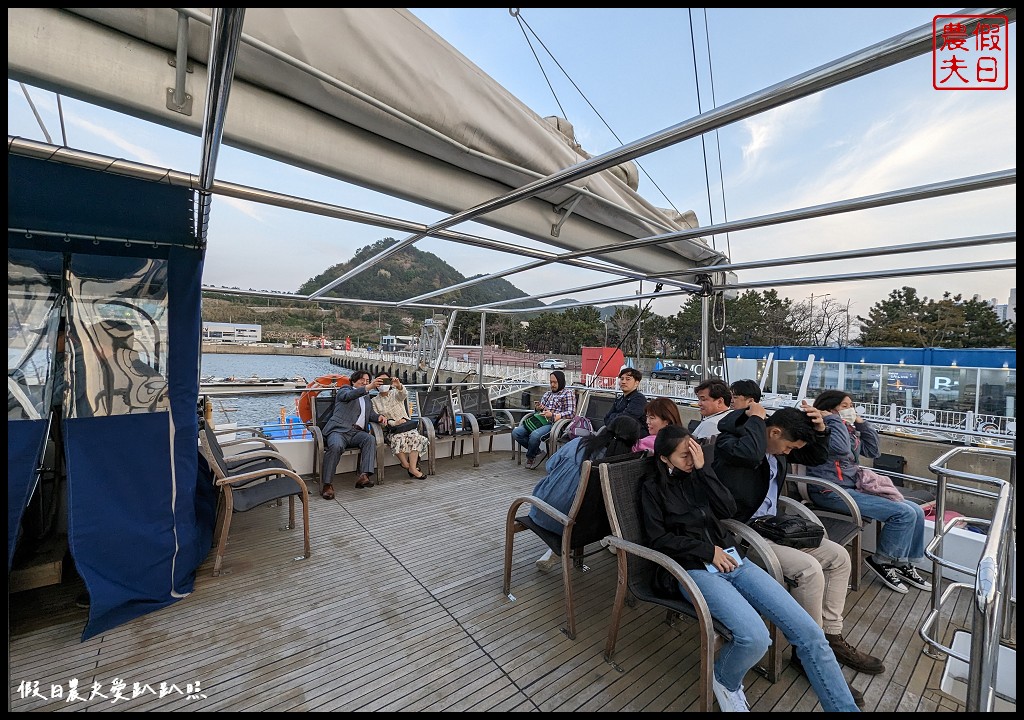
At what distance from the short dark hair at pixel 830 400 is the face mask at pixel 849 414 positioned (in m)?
0.15

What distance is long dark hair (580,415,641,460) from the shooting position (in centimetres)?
235

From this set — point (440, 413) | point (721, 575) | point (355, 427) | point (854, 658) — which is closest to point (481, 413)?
point (440, 413)

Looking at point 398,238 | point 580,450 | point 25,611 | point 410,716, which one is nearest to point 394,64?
point 398,238

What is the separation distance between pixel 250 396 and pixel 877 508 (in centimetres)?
518

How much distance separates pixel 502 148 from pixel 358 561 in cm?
255

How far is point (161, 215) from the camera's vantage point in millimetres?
2096

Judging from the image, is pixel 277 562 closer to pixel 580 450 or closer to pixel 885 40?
pixel 580 450

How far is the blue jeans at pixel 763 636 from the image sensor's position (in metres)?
1.51

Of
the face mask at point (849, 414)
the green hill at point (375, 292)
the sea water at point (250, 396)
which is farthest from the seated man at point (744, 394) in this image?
the sea water at point (250, 396)

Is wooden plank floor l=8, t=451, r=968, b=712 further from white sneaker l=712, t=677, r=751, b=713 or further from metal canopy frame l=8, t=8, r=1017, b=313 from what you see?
→ metal canopy frame l=8, t=8, r=1017, b=313

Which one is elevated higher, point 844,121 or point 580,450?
point 844,121

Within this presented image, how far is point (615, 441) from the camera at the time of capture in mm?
2385

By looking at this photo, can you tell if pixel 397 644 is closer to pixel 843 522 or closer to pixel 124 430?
pixel 124 430

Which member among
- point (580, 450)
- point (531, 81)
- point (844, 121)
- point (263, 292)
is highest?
point (531, 81)
